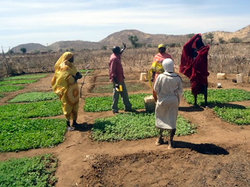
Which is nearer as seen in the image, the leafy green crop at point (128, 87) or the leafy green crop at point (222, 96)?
the leafy green crop at point (222, 96)

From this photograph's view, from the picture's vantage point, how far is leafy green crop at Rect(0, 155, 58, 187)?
425 cm

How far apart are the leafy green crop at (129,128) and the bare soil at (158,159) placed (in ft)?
0.67

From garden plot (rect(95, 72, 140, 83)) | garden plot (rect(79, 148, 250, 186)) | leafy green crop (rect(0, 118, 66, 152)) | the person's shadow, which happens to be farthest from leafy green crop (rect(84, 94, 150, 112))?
garden plot (rect(95, 72, 140, 83))

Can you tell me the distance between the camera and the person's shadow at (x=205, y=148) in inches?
198

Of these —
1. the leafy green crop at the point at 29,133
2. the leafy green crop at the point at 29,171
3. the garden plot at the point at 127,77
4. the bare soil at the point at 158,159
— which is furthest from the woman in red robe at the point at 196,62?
the garden plot at the point at 127,77

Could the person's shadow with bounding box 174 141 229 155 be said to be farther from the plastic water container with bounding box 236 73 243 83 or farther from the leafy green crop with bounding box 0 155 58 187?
the plastic water container with bounding box 236 73 243 83

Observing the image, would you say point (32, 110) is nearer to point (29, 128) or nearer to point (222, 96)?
point (29, 128)

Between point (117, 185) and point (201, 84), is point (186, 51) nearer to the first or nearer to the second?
point (201, 84)

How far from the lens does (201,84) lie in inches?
Answer: 315

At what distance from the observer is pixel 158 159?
15.8 ft

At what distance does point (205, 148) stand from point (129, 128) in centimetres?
214

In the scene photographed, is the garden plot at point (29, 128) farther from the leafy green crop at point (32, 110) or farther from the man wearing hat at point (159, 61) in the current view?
the man wearing hat at point (159, 61)

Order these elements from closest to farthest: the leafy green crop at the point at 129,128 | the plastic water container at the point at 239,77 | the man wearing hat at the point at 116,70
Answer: the leafy green crop at the point at 129,128 < the man wearing hat at the point at 116,70 < the plastic water container at the point at 239,77

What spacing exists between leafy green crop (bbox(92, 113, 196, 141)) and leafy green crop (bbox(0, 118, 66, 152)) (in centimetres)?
110
